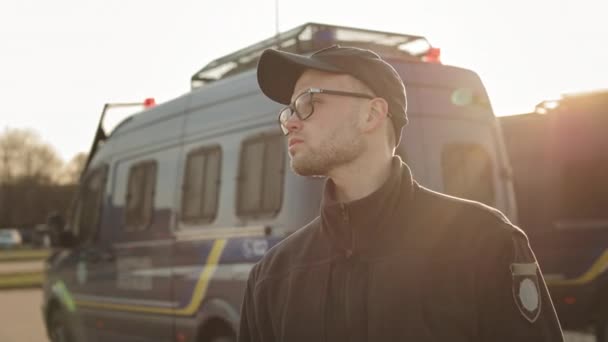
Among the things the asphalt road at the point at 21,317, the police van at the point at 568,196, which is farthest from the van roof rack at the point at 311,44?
the asphalt road at the point at 21,317

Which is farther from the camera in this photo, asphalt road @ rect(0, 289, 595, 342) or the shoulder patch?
asphalt road @ rect(0, 289, 595, 342)

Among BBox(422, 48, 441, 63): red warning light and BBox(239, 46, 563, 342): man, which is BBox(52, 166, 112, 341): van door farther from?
BBox(239, 46, 563, 342): man

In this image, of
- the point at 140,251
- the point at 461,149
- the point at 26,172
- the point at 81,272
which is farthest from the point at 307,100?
the point at 26,172

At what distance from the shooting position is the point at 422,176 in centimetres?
514

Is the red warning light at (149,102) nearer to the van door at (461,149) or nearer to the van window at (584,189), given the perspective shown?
the van door at (461,149)

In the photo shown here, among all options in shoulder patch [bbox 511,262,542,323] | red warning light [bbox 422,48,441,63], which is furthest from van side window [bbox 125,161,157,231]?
shoulder patch [bbox 511,262,542,323]

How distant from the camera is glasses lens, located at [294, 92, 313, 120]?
2.30m

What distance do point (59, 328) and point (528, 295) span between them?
7.30 m

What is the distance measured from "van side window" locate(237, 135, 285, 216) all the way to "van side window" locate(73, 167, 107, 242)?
2309mm

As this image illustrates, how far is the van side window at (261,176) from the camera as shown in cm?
Result: 517

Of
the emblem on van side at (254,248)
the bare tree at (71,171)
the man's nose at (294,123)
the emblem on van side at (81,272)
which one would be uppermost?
the bare tree at (71,171)

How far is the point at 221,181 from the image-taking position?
5.72 meters

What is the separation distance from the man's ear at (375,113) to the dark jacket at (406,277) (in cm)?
12

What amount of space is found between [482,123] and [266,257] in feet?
11.7
